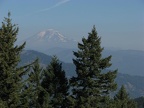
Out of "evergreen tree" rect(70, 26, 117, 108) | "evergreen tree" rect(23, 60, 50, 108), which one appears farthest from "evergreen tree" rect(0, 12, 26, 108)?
"evergreen tree" rect(23, 60, 50, 108)

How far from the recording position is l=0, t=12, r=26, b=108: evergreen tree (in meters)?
28.8

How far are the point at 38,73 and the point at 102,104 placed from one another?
10.5 m

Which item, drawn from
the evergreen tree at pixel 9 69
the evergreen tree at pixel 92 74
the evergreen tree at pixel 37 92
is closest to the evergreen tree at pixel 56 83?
the evergreen tree at pixel 37 92

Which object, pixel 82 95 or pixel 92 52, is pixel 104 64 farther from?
pixel 82 95

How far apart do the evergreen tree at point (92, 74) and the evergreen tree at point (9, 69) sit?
8382 mm

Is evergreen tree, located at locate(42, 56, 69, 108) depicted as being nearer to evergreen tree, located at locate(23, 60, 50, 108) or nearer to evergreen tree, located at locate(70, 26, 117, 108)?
evergreen tree, located at locate(23, 60, 50, 108)

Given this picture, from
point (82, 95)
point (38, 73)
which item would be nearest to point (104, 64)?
point (82, 95)

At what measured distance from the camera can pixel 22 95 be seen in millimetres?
30297

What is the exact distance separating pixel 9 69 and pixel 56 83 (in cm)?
1394

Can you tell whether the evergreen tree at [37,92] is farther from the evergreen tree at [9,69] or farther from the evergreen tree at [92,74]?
the evergreen tree at [9,69]

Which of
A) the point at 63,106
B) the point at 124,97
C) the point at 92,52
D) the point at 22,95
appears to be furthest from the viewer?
the point at 124,97

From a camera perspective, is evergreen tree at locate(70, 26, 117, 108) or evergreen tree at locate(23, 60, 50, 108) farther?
evergreen tree at locate(23, 60, 50, 108)

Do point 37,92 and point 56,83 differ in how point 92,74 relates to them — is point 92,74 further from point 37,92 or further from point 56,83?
point 37,92

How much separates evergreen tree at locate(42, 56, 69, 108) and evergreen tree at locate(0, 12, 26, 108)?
1244 centimetres
